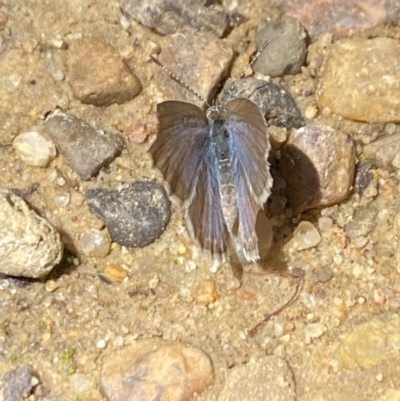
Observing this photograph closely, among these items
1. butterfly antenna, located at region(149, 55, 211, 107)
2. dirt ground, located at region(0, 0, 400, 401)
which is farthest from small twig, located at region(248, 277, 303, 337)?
butterfly antenna, located at region(149, 55, 211, 107)

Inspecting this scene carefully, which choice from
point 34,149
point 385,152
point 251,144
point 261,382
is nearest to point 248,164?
point 251,144

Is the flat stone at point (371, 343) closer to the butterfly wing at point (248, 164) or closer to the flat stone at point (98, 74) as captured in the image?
the butterfly wing at point (248, 164)

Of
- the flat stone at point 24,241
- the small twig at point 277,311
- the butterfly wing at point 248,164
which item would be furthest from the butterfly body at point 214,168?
the flat stone at point 24,241

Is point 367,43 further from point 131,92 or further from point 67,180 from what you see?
point 67,180

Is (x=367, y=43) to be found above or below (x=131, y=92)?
above

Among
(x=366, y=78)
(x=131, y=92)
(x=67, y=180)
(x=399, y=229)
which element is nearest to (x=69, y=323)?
(x=67, y=180)

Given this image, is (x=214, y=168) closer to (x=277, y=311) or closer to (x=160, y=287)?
(x=160, y=287)

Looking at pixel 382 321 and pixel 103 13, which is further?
pixel 103 13
